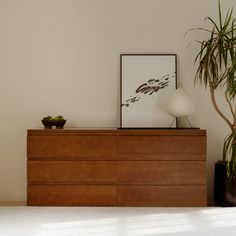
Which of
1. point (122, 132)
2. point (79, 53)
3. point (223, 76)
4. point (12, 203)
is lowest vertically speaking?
point (12, 203)

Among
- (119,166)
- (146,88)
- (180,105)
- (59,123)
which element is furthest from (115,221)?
(146,88)

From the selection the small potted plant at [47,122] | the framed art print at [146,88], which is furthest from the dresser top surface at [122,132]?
the framed art print at [146,88]

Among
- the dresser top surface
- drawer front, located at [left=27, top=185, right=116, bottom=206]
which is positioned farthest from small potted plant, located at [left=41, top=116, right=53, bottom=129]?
drawer front, located at [left=27, top=185, right=116, bottom=206]

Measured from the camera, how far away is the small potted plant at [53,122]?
4.30 metres

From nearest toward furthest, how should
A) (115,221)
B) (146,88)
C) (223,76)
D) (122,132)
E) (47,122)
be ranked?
(115,221)
(122,132)
(47,122)
(223,76)
(146,88)

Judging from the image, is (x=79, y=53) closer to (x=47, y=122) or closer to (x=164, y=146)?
(x=47, y=122)

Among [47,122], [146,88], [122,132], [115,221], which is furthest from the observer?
[146,88]

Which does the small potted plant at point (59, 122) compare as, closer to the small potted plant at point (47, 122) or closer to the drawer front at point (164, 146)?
the small potted plant at point (47, 122)

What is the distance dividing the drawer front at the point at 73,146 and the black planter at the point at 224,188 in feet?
4.00

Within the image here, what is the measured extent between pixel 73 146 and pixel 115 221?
3.21ft

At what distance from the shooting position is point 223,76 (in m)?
4.47

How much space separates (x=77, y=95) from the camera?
4656mm

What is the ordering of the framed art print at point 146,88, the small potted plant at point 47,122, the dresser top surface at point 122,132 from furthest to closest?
the framed art print at point 146,88
the small potted plant at point 47,122
the dresser top surface at point 122,132

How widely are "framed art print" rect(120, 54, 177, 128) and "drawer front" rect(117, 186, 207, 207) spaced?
0.78m
